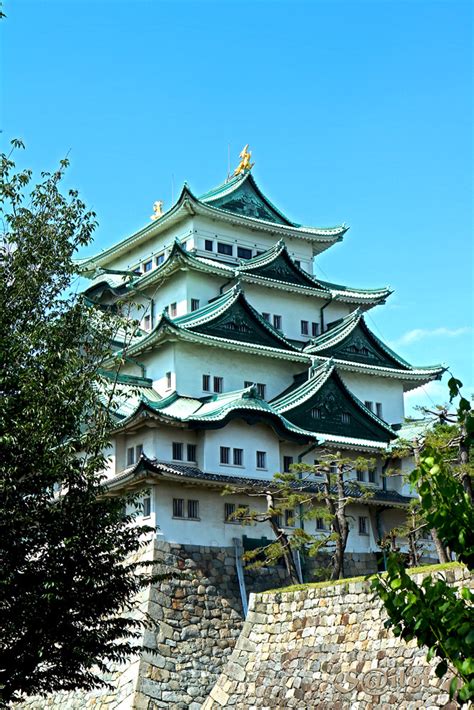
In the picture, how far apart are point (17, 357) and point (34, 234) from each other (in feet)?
9.29

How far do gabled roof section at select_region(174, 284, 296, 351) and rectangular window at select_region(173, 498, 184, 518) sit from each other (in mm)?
7614

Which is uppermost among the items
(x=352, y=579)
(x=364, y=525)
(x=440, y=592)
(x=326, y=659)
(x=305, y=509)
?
(x=305, y=509)

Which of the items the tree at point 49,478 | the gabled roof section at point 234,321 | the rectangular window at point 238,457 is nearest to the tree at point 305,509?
the rectangular window at point 238,457

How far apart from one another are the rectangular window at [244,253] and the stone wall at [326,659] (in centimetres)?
2194

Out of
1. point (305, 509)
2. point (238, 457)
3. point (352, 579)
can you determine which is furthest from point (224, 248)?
point (352, 579)

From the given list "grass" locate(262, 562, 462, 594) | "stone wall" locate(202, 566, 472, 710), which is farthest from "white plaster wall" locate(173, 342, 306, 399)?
"grass" locate(262, 562, 462, 594)

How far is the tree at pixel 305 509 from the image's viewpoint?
27328 millimetres

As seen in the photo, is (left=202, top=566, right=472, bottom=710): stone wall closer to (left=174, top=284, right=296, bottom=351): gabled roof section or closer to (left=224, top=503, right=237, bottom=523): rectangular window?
(left=224, top=503, right=237, bottom=523): rectangular window

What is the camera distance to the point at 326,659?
2117 cm

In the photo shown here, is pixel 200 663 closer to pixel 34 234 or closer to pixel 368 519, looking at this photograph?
pixel 368 519

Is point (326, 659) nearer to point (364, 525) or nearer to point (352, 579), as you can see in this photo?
point (352, 579)

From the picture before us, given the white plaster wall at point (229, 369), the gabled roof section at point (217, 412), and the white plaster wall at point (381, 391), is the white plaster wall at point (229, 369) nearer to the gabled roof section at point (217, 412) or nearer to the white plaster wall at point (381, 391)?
the gabled roof section at point (217, 412)

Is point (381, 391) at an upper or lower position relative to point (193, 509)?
upper

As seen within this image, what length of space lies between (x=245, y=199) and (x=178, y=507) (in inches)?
730
